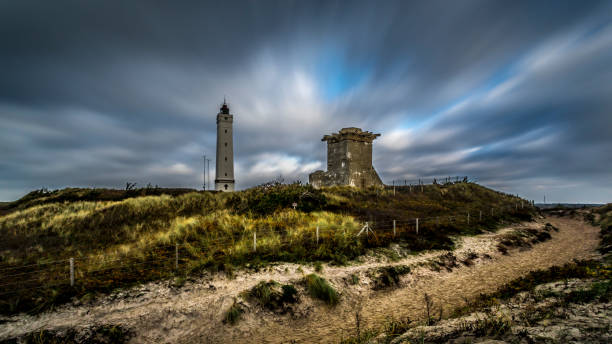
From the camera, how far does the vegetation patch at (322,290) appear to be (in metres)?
8.54

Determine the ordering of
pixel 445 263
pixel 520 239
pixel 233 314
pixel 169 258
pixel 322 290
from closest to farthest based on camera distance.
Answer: pixel 233 314 → pixel 322 290 → pixel 169 258 → pixel 445 263 → pixel 520 239

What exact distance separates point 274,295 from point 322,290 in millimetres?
1695

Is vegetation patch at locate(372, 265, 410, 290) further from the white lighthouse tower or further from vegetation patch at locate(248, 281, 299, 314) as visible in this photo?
the white lighthouse tower

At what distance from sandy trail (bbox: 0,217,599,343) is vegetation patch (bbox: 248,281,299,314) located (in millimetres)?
258

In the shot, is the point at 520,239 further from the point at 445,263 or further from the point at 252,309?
the point at 252,309

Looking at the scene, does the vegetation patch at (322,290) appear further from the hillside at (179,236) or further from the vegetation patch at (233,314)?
the vegetation patch at (233,314)

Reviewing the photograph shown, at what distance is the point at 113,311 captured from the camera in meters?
6.92

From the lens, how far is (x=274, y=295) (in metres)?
8.12

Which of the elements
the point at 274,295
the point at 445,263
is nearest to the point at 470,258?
the point at 445,263

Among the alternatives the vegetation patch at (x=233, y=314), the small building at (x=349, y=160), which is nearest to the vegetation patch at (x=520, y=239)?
the small building at (x=349, y=160)

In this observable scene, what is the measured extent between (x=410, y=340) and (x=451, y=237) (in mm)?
12646

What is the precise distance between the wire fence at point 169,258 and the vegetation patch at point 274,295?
7.67 feet

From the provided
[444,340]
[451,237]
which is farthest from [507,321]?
[451,237]

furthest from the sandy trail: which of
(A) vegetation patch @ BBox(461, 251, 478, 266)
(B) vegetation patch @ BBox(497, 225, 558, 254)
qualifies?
(B) vegetation patch @ BBox(497, 225, 558, 254)
